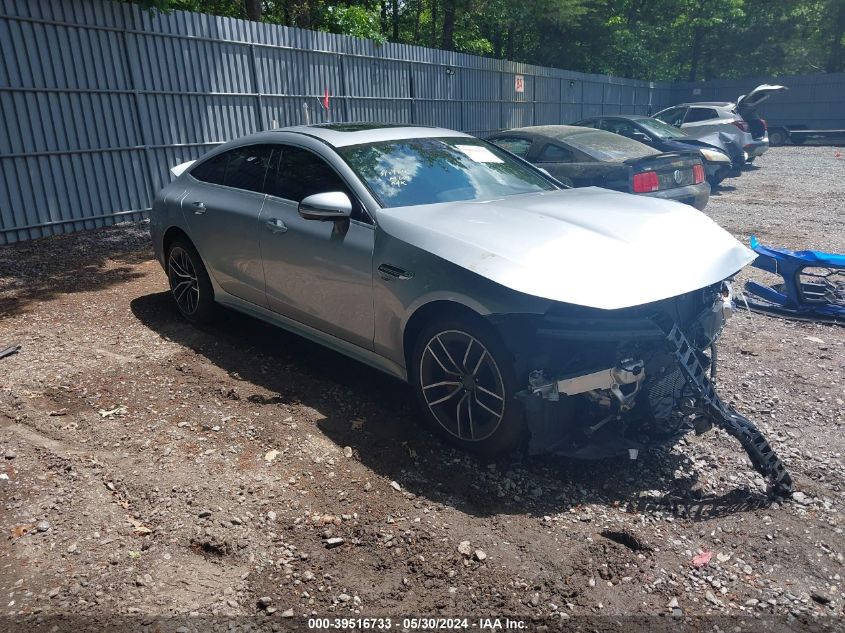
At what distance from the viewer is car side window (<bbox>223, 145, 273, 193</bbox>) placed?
5023 mm

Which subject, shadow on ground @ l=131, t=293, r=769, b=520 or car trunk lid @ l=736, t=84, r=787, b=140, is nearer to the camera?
shadow on ground @ l=131, t=293, r=769, b=520

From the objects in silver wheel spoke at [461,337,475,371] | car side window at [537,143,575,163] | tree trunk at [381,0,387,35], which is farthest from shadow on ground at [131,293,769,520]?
tree trunk at [381,0,387,35]

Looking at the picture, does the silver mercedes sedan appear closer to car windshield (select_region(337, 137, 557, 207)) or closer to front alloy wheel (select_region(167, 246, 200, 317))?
car windshield (select_region(337, 137, 557, 207))

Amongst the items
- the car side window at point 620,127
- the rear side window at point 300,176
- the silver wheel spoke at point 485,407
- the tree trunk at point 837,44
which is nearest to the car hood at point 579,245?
the rear side window at point 300,176

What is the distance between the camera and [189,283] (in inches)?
227

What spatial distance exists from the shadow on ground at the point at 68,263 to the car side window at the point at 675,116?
14881mm

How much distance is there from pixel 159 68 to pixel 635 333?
30.6 feet

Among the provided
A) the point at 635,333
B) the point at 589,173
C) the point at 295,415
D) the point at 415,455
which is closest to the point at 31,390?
the point at 295,415

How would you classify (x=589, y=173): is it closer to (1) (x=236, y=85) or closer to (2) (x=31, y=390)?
(1) (x=236, y=85)

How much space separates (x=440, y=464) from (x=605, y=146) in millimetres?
6947

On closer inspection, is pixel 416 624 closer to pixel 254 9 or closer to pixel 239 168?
pixel 239 168

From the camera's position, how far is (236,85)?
11328mm

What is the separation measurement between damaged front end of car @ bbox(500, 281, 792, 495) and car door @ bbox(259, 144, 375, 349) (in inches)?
44.9

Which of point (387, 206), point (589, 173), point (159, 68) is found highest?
point (159, 68)
